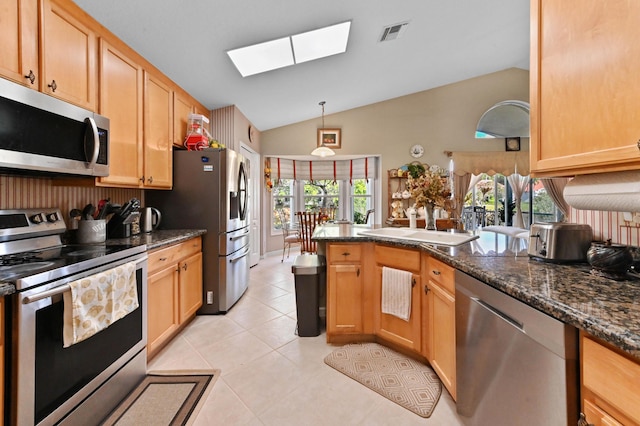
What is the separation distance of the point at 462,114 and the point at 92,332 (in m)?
6.21

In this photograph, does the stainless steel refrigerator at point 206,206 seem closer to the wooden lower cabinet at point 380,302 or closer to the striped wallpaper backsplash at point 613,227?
the wooden lower cabinet at point 380,302

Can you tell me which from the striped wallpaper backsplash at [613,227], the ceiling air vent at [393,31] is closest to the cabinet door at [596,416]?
the striped wallpaper backsplash at [613,227]

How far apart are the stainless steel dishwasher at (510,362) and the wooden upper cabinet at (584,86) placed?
22.0 inches

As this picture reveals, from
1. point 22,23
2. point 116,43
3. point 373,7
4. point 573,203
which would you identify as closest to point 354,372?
point 573,203

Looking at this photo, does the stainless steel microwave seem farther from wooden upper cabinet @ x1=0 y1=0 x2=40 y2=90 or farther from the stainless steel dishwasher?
the stainless steel dishwasher

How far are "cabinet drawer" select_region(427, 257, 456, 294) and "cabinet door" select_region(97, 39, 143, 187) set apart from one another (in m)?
2.26

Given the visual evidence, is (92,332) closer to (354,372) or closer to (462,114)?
(354,372)

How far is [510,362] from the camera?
0.93 meters

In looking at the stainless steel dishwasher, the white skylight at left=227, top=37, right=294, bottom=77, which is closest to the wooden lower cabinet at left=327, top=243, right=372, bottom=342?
the stainless steel dishwasher

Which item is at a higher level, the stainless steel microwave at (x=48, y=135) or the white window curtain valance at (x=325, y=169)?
the white window curtain valance at (x=325, y=169)

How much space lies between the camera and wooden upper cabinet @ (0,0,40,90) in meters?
1.23

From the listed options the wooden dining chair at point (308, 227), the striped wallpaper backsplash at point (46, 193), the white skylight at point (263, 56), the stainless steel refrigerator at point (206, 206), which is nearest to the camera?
the striped wallpaper backsplash at point (46, 193)

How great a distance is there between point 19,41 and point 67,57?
26 centimetres

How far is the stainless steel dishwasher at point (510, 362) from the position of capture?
2.39 ft
